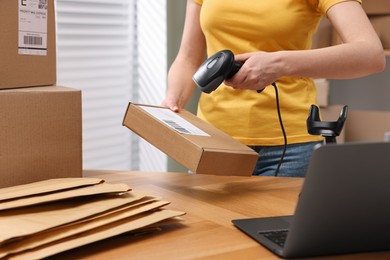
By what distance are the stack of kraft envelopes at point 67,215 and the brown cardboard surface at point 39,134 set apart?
101mm

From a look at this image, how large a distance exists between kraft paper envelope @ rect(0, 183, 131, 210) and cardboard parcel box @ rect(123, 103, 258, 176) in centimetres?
19

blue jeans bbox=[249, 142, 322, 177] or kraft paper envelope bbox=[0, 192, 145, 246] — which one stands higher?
kraft paper envelope bbox=[0, 192, 145, 246]

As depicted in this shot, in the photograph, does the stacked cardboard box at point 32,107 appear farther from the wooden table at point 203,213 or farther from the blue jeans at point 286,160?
the blue jeans at point 286,160

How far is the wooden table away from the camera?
2.78ft

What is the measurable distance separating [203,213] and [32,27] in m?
0.49

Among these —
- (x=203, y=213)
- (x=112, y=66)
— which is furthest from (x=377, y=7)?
(x=203, y=213)

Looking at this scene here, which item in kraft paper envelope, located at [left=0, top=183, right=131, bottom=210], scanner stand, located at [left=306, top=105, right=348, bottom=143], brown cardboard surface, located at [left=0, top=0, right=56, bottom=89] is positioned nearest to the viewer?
kraft paper envelope, located at [left=0, top=183, right=131, bottom=210]

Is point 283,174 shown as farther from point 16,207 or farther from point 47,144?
point 16,207

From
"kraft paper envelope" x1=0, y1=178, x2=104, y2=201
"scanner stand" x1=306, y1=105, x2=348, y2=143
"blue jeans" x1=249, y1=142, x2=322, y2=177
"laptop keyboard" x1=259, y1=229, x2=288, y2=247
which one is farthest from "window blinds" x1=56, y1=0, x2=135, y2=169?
"laptop keyboard" x1=259, y1=229, x2=288, y2=247

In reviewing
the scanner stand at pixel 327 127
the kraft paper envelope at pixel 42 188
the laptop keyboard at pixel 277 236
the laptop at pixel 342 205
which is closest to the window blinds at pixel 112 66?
the kraft paper envelope at pixel 42 188

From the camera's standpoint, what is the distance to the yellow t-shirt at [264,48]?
1567mm

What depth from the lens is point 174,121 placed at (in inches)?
50.4

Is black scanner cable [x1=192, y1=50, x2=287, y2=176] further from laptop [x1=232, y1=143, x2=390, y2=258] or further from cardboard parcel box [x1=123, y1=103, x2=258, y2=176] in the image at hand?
laptop [x1=232, y1=143, x2=390, y2=258]

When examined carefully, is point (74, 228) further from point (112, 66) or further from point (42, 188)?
point (112, 66)
